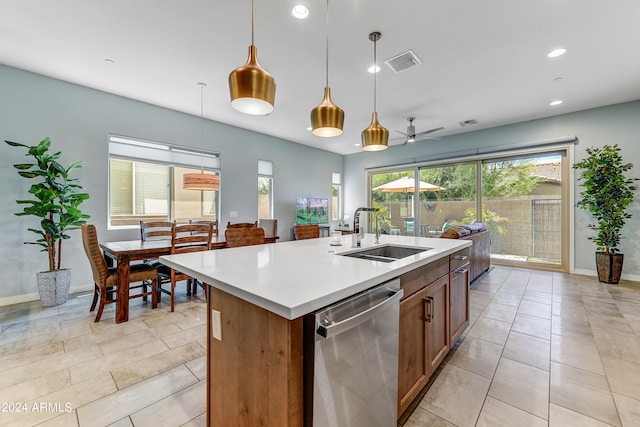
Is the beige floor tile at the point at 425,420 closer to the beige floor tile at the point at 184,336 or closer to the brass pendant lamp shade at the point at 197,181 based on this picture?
the beige floor tile at the point at 184,336

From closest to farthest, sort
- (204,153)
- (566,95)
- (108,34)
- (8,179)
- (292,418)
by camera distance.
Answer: (292,418), (108,34), (8,179), (566,95), (204,153)

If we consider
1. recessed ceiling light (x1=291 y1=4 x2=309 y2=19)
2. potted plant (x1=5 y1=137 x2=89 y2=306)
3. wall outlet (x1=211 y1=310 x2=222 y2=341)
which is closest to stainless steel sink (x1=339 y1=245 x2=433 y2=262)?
wall outlet (x1=211 y1=310 x2=222 y2=341)

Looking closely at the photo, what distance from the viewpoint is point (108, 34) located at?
260 centimetres

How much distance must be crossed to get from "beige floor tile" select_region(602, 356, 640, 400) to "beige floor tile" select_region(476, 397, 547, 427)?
769 millimetres

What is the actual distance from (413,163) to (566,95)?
3.05 meters

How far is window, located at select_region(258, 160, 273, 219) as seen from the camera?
237 inches

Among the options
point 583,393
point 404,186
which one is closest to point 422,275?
point 583,393

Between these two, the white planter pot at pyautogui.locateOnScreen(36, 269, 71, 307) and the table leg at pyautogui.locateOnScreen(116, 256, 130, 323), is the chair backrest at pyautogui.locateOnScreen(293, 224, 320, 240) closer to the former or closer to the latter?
the table leg at pyautogui.locateOnScreen(116, 256, 130, 323)

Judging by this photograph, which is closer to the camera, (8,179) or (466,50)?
(466,50)

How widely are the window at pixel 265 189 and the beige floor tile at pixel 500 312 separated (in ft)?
14.9

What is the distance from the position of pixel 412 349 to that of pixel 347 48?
2.88 m

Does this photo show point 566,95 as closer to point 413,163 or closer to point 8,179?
point 413,163

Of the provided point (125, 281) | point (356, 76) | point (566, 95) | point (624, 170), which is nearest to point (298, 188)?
point (356, 76)

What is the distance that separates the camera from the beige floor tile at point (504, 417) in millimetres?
1479
